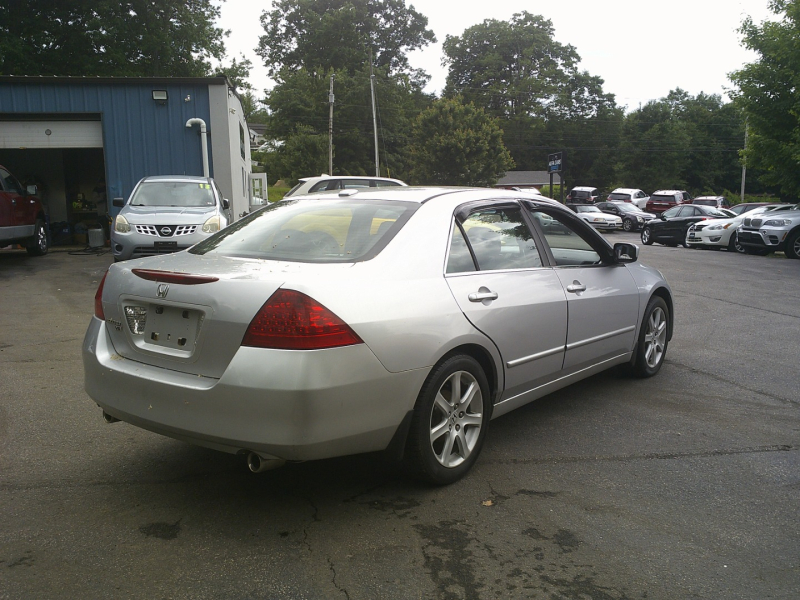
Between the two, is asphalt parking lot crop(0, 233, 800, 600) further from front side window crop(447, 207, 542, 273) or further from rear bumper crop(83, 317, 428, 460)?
front side window crop(447, 207, 542, 273)

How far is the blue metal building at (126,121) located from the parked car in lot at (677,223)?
1496cm

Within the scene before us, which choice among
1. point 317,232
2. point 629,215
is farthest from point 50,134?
point 629,215

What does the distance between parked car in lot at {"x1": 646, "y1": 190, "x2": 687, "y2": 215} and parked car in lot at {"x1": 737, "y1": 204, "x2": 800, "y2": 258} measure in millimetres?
18345

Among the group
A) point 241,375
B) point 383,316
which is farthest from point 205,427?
point 383,316

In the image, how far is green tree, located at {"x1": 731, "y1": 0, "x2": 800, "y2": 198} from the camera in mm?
20234

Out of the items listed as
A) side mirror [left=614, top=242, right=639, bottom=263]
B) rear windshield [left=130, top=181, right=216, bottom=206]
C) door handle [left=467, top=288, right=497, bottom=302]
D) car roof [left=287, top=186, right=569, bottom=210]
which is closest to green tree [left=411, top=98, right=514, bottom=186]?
rear windshield [left=130, top=181, right=216, bottom=206]

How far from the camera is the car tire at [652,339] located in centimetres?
562

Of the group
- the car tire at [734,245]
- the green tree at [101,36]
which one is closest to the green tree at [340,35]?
the green tree at [101,36]

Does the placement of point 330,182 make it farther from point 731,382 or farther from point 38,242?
point 731,382

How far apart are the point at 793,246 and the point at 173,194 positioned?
51.7 feet

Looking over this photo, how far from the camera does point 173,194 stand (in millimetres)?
12828

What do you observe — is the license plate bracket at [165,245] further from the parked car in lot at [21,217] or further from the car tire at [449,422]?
the car tire at [449,422]

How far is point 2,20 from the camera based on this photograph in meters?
32.9

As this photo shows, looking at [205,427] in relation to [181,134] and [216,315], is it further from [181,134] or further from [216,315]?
[181,134]
